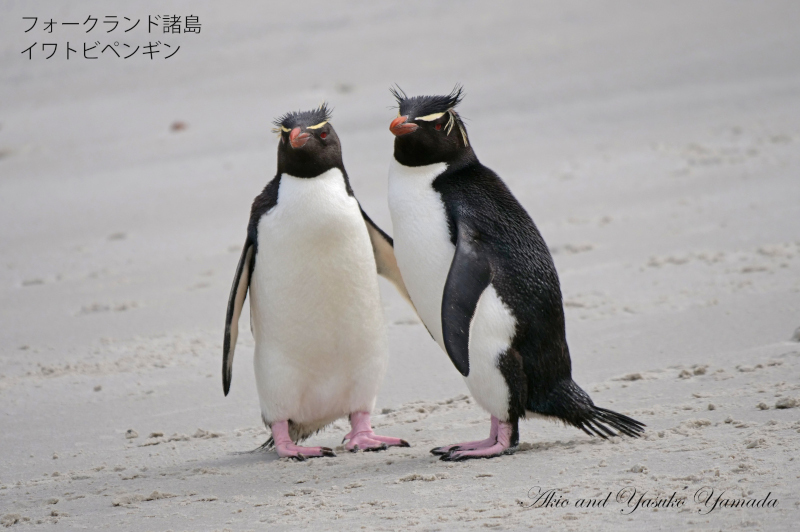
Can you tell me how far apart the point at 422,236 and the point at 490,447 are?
0.74 meters

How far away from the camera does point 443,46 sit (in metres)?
12.6

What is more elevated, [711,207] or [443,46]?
[443,46]

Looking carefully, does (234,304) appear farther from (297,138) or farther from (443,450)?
(443,450)

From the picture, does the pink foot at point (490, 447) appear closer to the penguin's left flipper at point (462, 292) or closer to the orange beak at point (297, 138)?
the penguin's left flipper at point (462, 292)

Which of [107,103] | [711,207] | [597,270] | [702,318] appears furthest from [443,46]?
[702,318]

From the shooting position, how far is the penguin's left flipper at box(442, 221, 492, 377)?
305cm

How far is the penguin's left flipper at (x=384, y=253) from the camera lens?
3.80 metres

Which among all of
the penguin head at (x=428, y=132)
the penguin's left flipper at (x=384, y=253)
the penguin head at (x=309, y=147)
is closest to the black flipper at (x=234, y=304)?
the penguin head at (x=309, y=147)

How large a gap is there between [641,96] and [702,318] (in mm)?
6406

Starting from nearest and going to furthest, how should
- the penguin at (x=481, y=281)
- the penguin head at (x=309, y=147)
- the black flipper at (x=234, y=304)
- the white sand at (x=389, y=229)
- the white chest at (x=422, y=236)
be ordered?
the white sand at (x=389, y=229) → the penguin at (x=481, y=281) → the white chest at (x=422, y=236) → the penguin head at (x=309, y=147) → the black flipper at (x=234, y=304)

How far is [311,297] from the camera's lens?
3.52 metres

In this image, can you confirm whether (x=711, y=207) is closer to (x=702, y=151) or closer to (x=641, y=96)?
(x=702, y=151)

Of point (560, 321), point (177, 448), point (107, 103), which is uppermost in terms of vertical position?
point (107, 103)

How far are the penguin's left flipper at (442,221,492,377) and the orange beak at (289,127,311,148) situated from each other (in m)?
0.65
